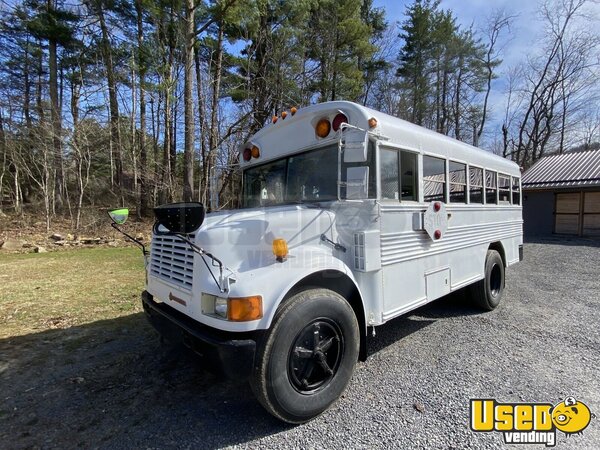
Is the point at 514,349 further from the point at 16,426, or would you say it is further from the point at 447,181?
the point at 16,426

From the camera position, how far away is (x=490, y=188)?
4.99 metres

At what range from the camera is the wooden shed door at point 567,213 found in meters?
15.4

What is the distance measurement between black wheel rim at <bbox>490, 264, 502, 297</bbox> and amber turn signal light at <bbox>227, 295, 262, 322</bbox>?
14.5 feet

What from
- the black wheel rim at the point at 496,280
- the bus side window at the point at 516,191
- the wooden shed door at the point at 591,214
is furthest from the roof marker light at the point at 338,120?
the wooden shed door at the point at 591,214

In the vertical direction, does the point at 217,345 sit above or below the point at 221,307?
below

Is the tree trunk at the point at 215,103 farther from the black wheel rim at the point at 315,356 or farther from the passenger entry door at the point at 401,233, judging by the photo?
the black wheel rim at the point at 315,356

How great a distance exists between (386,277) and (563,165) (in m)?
19.4

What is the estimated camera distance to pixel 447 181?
3.77 metres

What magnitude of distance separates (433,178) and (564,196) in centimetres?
1673

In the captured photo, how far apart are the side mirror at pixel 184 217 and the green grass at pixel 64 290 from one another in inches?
137

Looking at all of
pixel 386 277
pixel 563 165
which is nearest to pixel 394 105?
pixel 563 165

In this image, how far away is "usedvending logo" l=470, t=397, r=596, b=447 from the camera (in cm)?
233

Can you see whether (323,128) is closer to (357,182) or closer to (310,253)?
(357,182)

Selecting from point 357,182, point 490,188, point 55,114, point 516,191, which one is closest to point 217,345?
point 357,182
